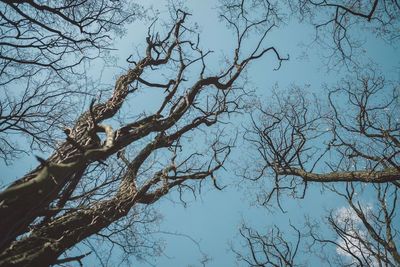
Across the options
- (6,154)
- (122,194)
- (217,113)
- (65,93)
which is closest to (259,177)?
(217,113)

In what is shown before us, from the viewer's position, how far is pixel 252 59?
7.22m

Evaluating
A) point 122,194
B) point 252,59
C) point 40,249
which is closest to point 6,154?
point 122,194

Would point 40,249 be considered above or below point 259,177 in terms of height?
below

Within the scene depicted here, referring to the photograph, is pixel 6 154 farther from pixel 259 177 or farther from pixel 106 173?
pixel 259 177

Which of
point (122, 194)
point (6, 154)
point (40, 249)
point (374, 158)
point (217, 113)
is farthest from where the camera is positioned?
point (217, 113)

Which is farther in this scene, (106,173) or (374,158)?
(374,158)

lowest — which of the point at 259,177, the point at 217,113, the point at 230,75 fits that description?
the point at 259,177

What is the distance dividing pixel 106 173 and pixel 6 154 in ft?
9.84

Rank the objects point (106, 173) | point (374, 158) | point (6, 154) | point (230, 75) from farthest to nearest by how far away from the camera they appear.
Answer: point (230, 75) < point (6, 154) < point (374, 158) < point (106, 173)

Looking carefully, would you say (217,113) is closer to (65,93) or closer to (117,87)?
(117,87)

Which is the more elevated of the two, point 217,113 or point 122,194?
point 217,113

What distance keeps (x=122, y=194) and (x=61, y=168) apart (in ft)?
7.93

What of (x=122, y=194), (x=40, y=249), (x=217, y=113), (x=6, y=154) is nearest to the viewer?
(x=40, y=249)

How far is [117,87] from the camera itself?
23.2 feet
